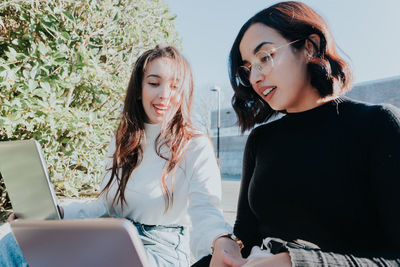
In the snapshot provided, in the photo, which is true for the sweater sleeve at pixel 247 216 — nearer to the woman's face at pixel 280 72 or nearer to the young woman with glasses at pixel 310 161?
the young woman with glasses at pixel 310 161

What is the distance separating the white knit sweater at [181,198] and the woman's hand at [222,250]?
0.14 m

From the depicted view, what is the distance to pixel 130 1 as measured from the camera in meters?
3.63

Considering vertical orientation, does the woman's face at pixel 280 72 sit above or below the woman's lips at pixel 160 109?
above

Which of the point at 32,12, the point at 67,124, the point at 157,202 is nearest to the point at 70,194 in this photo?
the point at 67,124

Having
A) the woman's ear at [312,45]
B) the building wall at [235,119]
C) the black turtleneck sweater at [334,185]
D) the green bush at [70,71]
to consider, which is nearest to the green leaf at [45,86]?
the green bush at [70,71]

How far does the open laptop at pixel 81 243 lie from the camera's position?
0.68 metres

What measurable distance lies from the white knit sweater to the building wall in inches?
484

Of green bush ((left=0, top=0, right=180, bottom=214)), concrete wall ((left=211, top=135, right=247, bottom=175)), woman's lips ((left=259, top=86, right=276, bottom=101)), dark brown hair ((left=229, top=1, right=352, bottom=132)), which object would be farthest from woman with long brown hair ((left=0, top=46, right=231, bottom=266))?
concrete wall ((left=211, top=135, right=247, bottom=175))

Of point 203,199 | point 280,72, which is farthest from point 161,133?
point 280,72

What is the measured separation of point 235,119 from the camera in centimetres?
1427

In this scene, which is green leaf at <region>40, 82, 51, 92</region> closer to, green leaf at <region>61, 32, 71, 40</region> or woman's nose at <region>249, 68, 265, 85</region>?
green leaf at <region>61, 32, 71, 40</region>

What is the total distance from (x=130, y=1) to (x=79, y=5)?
68cm

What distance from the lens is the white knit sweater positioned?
137 cm

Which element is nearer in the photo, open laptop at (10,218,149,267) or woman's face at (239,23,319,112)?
open laptop at (10,218,149,267)
